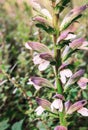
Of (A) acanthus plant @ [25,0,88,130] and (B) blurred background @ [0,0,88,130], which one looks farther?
(B) blurred background @ [0,0,88,130]

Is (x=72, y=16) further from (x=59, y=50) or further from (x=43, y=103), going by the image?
(x=43, y=103)

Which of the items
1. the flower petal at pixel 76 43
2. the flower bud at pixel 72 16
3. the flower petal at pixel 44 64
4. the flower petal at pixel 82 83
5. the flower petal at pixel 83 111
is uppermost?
the flower bud at pixel 72 16

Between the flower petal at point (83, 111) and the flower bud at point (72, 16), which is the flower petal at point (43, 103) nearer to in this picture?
the flower petal at point (83, 111)

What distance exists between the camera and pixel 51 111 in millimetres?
2031

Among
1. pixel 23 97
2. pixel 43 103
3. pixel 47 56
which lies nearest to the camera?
pixel 47 56

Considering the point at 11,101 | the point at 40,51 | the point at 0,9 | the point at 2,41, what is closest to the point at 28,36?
the point at 2,41

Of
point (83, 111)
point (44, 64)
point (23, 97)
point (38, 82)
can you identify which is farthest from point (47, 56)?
point (23, 97)

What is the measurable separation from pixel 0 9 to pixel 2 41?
2082mm

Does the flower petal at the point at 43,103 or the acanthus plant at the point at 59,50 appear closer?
the acanthus plant at the point at 59,50

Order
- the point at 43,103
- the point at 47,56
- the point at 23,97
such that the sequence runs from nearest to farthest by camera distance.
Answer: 1. the point at 47,56
2. the point at 43,103
3. the point at 23,97

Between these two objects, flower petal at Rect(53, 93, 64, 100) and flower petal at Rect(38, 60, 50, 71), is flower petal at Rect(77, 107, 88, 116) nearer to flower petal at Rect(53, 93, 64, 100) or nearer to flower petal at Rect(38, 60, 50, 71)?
flower petal at Rect(53, 93, 64, 100)

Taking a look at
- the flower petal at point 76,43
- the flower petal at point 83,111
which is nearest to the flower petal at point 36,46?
the flower petal at point 76,43

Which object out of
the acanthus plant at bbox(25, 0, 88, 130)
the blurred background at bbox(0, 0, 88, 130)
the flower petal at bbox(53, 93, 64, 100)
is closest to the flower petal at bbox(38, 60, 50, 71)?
the acanthus plant at bbox(25, 0, 88, 130)

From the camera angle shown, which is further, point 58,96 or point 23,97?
point 23,97
